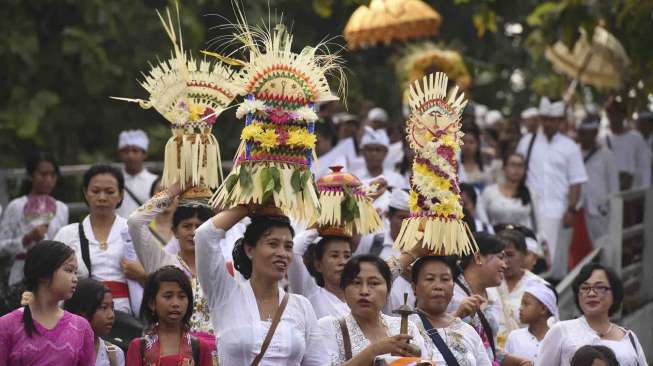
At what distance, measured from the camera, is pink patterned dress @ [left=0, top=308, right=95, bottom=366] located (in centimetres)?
762

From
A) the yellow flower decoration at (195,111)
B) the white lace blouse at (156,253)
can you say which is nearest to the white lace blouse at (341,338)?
the white lace blouse at (156,253)

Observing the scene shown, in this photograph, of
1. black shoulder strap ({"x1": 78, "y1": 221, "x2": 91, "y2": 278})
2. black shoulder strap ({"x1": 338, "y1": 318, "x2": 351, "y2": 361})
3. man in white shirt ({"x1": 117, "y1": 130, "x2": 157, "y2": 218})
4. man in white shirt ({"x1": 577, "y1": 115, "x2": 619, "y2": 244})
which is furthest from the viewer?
man in white shirt ({"x1": 577, "y1": 115, "x2": 619, "y2": 244})

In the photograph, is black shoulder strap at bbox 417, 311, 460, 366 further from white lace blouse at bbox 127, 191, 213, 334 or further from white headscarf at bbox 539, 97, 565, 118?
white headscarf at bbox 539, 97, 565, 118

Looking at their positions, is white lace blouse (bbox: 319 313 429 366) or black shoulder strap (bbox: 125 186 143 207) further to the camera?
black shoulder strap (bbox: 125 186 143 207)

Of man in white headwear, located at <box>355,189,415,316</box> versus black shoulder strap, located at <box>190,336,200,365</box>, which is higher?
man in white headwear, located at <box>355,189,415,316</box>

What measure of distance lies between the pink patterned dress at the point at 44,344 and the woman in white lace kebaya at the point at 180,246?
38.0 inches

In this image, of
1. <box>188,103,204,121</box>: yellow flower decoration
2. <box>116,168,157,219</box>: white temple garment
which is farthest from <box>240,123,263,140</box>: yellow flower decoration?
<box>116,168,157,219</box>: white temple garment

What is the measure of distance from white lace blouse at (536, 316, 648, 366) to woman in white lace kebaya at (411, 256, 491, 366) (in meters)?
1.13

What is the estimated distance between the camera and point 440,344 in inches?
320

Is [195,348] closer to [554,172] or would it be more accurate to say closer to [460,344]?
[460,344]

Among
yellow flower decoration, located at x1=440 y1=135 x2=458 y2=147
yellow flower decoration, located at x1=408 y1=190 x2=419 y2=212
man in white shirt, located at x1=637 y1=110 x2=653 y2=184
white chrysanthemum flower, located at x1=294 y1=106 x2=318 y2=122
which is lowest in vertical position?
yellow flower decoration, located at x1=408 y1=190 x2=419 y2=212

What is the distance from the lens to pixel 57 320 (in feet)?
25.6

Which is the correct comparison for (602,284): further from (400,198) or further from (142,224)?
(142,224)

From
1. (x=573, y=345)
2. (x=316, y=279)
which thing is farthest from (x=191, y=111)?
(x=573, y=345)
